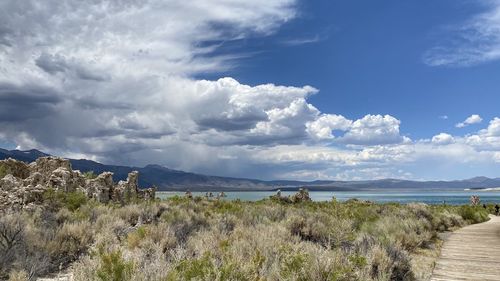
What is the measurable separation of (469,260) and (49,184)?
21631mm

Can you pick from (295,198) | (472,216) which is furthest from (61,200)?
(472,216)

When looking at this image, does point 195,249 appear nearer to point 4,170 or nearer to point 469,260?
point 469,260

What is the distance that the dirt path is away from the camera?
36.1 feet

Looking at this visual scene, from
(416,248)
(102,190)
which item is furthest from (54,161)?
(416,248)

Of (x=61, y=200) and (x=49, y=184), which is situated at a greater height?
(x=49, y=184)

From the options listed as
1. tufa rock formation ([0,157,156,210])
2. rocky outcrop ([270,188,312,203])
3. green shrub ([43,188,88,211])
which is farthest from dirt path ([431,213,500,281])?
rocky outcrop ([270,188,312,203])

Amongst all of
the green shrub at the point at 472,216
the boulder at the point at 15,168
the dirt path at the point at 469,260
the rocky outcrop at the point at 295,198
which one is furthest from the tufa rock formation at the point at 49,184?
the green shrub at the point at 472,216

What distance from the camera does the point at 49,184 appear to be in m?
24.9

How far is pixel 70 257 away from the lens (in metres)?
11.5

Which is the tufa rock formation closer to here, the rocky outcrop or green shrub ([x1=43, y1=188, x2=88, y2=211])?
green shrub ([x1=43, y1=188, x2=88, y2=211])

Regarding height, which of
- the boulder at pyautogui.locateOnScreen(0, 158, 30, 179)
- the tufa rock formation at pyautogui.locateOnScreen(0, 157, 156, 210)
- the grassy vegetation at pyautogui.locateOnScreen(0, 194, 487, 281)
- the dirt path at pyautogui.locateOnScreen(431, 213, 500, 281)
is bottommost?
the dirt path at pyautogui.locateOnScreen(431, 213, 500, 281)

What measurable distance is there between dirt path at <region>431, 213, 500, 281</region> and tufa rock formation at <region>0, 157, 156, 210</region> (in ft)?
Answer: 51.7

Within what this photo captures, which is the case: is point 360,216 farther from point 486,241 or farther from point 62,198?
point 62,198

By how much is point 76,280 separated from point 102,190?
2144 centimetres
